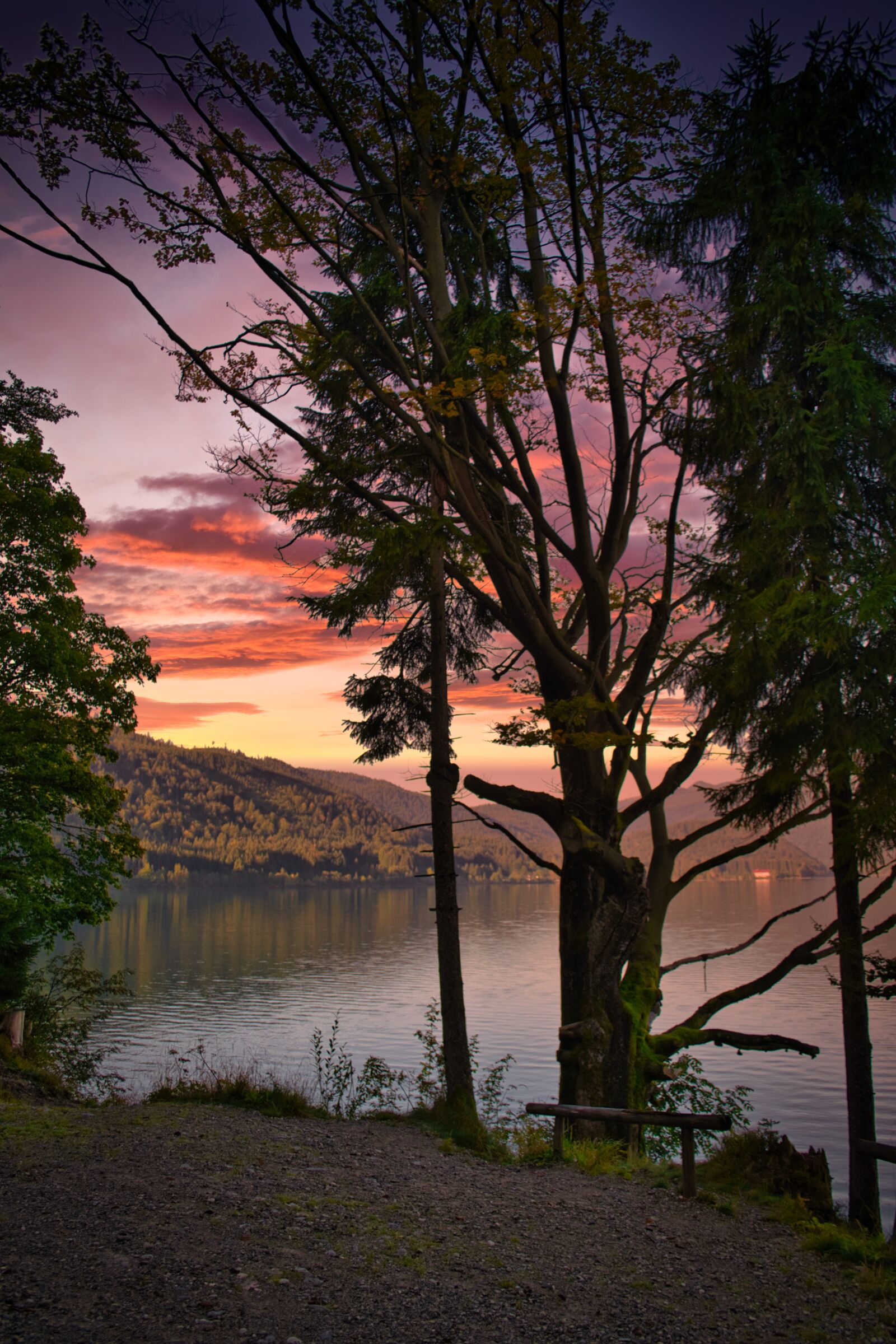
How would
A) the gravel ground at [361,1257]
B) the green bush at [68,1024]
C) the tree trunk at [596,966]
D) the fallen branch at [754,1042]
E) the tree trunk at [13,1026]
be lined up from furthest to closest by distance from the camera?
1. the green bush at [68,1024]
2. the tree trunk at [13,1026]
3. the fallen branch at [754,1042]
4. the tree trunk at [596,966]
5. the gravel ground at [361,1257]

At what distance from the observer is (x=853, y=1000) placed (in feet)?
33.9

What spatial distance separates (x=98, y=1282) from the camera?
14.2ft

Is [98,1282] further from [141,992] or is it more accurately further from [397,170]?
[141,992]

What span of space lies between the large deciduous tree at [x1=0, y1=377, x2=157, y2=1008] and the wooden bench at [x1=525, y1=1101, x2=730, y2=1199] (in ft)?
27.4

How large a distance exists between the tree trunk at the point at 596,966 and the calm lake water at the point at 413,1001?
856cm

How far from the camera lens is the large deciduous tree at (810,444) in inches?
372

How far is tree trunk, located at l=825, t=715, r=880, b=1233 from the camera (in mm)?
9758

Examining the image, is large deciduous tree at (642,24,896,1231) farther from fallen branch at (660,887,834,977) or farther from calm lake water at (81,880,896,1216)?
calm lake water at (81,880,896,1216)

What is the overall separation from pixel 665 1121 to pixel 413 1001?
1561 inches

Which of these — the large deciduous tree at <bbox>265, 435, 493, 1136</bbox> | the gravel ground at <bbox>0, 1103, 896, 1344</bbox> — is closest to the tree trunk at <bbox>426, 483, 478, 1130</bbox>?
the large deciduous tree at <bbox>265, 435, 493, 1136</bbox>

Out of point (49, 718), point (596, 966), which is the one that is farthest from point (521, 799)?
point (49, 718)

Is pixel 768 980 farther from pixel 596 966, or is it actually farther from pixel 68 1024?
pixel 68 1024

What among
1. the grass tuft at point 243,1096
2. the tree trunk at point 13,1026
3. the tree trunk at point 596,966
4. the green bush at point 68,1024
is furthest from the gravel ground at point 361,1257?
the green bush at point 68,1024

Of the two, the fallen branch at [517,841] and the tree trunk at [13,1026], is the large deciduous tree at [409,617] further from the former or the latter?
the tree trunk at [13,1026]
